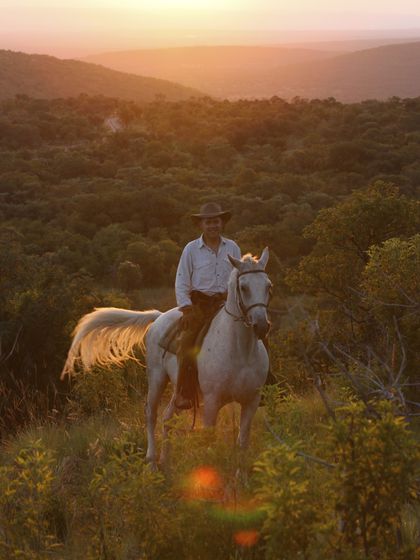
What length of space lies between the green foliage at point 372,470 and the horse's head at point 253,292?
2.65 m

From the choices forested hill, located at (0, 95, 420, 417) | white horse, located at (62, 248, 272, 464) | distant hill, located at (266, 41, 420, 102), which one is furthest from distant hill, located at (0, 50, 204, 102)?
white horse, located at (62, 248, 272, 464)

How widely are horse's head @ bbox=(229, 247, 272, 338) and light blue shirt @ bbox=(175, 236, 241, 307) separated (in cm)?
92

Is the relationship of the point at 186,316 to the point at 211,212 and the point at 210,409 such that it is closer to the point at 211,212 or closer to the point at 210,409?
the point at 210,409

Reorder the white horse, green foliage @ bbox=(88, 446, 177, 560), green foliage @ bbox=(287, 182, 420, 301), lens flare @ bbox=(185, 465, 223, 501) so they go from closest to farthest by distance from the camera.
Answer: green foliage @ bbox=(88, 446, 177, 560)
lens flare @ bbox=(185, 465, 223, 501)
the white horse
green foliage @ bbox=(287, 182, 420, 301)

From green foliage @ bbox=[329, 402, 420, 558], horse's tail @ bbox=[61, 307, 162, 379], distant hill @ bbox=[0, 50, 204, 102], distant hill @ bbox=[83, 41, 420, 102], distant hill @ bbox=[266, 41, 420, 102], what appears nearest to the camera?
green foliage @ bbox=[329, 402, 420, 558]

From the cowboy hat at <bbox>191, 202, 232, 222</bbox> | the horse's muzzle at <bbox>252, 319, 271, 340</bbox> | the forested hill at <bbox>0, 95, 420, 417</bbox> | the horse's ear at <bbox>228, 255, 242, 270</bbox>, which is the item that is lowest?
the forested hill at <bbox>0, 95, 420, 417</bbox>

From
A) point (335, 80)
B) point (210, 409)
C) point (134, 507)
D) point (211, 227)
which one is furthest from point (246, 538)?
point (335, 80)

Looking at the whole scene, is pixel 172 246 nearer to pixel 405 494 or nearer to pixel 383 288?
pixel 383 288

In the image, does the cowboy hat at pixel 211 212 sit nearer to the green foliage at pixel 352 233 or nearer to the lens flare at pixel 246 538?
the lens flare at pixel 246 538

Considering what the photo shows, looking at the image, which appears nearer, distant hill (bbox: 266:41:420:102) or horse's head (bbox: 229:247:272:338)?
horse's head (bbox: 229:247:272:338)

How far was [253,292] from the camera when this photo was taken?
5.59 m

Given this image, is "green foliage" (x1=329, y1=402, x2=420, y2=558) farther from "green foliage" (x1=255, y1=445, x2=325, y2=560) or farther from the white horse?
the white horse

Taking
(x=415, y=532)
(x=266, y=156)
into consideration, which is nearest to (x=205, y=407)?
(x=415, y=532)

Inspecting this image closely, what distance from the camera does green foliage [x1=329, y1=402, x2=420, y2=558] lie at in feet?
9.13
